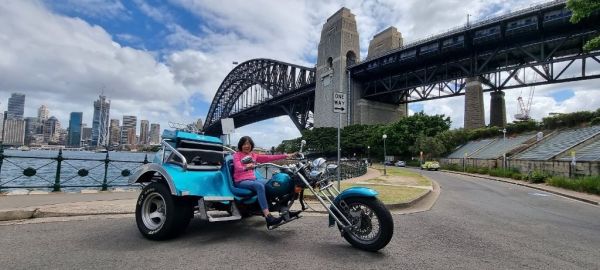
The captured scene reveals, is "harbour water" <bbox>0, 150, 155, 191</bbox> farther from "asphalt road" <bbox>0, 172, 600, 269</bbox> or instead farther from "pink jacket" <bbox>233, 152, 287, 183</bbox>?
"pink jacket" <bbox>233, 152, 287, 183</bbox>

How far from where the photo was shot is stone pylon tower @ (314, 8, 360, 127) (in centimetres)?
7294

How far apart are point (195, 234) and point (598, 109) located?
119ft

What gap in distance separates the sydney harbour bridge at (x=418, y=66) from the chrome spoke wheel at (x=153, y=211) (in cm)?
2876

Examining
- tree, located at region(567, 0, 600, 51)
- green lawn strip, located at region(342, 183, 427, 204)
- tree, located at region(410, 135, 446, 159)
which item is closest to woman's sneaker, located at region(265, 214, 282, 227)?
green lawn strip, located at region(342, 183, 427, 204)

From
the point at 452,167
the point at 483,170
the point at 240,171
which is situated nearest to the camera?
the point at 240,171

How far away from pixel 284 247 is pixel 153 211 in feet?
7.30

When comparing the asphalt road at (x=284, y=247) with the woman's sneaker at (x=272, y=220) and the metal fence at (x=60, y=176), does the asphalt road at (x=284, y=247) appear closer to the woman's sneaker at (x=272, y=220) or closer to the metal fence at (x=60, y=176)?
the woman's sneaker at (x=272, y=220)

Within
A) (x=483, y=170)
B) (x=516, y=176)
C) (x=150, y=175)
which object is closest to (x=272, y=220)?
(x=150, y=175)

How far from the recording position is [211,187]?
16.8ft

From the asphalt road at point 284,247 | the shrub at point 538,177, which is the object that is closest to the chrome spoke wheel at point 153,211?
the asphalt road at point 284,247

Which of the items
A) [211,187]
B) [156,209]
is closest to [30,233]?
[156,209]

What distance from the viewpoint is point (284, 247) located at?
4.58 metres

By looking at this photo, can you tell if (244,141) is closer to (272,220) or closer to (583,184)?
(272,220)

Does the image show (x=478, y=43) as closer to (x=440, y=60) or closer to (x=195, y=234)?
(x=440, y=60)
